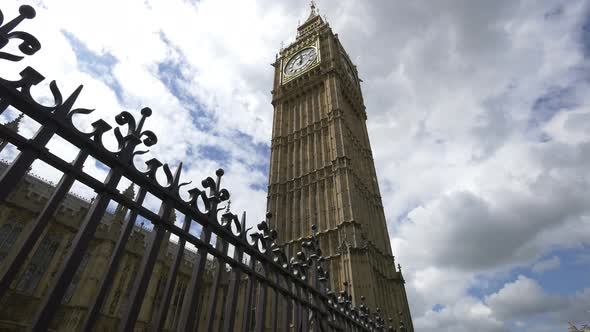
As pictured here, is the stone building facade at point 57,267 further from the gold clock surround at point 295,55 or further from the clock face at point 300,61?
the clock face at point 300,61

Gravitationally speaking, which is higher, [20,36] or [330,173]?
[330,173]

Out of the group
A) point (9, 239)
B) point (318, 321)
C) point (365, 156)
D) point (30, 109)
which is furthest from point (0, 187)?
point (365, 156)

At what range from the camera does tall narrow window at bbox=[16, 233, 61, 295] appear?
52.0 ft

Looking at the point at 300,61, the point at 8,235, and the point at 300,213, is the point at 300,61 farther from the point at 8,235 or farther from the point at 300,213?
the point at 8,235

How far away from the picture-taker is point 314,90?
33.4 meters

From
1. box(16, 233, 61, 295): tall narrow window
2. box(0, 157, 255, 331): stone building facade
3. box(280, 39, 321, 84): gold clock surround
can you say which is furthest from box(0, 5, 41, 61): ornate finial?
box(280, 39, 321, 84): gold clock surround

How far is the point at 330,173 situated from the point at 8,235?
1965 centimetres

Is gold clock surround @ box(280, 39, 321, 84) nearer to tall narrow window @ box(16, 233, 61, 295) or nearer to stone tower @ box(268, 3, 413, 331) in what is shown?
stone tower @ box(268, 3, 413, 331)

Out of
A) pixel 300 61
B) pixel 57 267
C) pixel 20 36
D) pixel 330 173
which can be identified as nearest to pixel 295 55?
pixel 300 61

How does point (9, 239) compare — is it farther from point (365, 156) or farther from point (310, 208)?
point (365, 156)

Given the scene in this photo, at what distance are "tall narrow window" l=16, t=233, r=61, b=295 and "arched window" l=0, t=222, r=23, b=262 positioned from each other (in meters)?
1.13

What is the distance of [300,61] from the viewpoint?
36.3 meters

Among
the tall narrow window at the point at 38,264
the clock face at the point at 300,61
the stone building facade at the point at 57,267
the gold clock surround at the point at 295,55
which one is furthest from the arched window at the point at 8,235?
the clock face at the point at 300,61

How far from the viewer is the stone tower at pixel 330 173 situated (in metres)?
22.0
